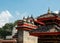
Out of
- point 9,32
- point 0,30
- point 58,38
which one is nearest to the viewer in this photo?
point 58,38

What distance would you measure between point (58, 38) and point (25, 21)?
12.6 metres

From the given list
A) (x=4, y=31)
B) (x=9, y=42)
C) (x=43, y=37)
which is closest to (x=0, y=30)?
(x=4, y=31)

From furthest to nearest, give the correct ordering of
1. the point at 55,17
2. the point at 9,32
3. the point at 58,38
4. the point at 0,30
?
the point at 0,30 → the point at 9,32 → the point at 55,17 → the point at 58,38

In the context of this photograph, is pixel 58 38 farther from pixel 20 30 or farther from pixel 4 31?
pixel 4 31

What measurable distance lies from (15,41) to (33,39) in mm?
2633

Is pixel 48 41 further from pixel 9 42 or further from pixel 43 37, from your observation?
pixel 9 42

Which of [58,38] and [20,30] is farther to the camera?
[20,30]

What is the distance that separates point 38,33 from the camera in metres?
13.0

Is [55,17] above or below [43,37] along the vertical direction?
above

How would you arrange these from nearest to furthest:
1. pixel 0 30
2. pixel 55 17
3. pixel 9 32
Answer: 1. pixel 55 17
2. pixel 9 32
3. pixel 0 30

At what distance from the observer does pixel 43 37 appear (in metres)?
13.2

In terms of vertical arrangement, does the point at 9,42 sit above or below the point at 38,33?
below

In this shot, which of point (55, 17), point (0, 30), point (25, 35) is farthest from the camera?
point (0, 30)

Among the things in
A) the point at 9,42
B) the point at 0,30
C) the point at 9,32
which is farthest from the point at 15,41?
the point at 0,30
